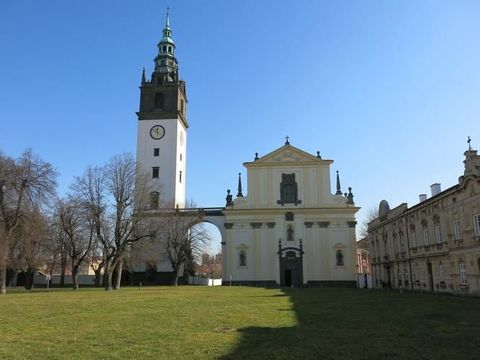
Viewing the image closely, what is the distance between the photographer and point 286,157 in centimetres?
6044

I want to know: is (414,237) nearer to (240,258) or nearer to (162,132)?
(240,258)

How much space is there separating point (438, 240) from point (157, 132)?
43390 mm

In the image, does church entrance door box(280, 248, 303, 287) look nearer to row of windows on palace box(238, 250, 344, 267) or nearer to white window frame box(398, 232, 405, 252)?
row of windows on palace box(238, 250, 344, 267)

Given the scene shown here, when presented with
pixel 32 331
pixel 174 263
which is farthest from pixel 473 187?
pixel 174 263

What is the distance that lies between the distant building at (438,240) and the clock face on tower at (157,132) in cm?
3295

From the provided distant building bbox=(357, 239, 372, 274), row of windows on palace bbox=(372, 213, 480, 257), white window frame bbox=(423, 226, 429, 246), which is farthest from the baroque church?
distant building bbox=(357, 239, 372, 274)

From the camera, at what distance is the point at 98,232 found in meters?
41.6

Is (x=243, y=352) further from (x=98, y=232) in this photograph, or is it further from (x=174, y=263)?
(x=174, y=263)

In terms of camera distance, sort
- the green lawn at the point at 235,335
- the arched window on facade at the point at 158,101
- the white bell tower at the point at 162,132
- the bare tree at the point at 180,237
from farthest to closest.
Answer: the arched window on facade at the point at 158,101 < the white bell tower at the point at 162,132 < the bare tree at the point at 180,237 < the green lawn at the point at 235,335

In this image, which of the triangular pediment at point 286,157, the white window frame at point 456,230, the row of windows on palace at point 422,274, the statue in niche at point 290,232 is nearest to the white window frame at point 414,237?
the row of windows on palace at point 422,274

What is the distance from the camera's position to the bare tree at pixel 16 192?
→ 110ft

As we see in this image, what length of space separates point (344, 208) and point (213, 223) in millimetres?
17264

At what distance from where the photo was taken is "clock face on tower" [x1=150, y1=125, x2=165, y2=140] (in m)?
66.2

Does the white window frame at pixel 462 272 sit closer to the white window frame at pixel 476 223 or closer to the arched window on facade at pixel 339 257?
the white window frame at pixel 476 223
